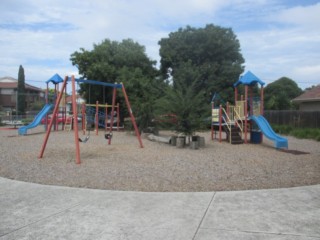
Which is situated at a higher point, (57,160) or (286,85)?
(286,85)

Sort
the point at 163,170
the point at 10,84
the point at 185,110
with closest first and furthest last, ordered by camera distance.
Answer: the point at 163,170 < the point at 185,110 < the point at 10,84

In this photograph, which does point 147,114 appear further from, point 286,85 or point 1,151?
point 286,85

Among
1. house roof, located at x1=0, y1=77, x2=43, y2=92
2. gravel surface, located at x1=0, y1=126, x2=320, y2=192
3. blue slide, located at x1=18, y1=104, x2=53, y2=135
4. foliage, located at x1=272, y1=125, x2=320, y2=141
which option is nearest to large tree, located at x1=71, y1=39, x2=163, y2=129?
blue slide, located at x1=18, y1=104, x2=53, y2=135

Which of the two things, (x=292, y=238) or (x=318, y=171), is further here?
(x=318, y=171)

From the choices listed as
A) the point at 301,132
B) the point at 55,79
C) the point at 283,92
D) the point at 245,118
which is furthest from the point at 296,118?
the point at 283,92

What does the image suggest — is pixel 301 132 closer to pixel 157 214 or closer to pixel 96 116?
pixel 96 116

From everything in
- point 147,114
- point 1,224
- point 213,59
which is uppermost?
point 213,59

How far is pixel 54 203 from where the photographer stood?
5.45 metres

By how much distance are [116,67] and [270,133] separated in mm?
14971

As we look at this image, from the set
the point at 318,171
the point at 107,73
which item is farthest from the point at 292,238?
the point at 107,73

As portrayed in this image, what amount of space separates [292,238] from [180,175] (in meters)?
3.87

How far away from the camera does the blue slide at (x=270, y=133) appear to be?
13.4 metres

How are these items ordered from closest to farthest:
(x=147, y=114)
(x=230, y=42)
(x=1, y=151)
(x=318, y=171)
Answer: (x=318, y=171)
(x=1, y=151)
(x=147, y=114)
(x=230, y=42)

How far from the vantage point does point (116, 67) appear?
2616cm
